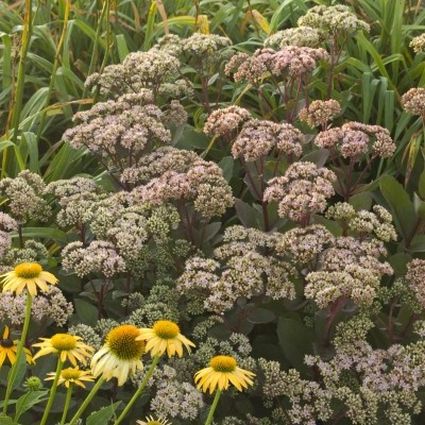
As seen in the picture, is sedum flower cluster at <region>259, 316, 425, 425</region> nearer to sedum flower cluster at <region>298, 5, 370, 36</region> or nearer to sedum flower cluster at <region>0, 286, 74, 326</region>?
sedum flower cluster at <region>0, 286, 74, 326</region>

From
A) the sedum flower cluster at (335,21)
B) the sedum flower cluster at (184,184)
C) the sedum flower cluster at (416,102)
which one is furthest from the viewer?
the sedum flower cluster at (335,21)

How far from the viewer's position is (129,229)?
2.77 metres

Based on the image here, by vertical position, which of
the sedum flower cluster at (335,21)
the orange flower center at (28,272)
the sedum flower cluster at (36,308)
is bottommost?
the sedum flower cluster at (36,308)

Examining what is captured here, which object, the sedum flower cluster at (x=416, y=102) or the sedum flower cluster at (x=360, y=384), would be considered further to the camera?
the sedum flower cluster at (x=416, y=102)

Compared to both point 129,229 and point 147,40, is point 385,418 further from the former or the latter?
point 147,40

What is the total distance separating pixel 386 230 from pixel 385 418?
0.57 meters

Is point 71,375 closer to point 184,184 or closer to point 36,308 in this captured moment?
point 36,308

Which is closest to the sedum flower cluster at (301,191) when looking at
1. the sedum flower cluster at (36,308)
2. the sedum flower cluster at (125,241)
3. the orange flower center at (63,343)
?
the sedum flower cluster at (125,241)

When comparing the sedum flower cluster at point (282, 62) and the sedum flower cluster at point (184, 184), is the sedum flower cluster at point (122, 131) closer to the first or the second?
the sedum flower cluster at point (184, 184)

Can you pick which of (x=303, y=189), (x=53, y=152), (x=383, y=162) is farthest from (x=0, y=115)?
(x=303, y=189)

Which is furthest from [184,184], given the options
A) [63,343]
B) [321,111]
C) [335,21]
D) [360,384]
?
[335,21]

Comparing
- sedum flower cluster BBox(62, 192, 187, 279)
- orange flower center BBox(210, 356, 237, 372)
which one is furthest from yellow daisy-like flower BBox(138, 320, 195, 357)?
sedum flower cluster BBox(62, 192, 187, 279)

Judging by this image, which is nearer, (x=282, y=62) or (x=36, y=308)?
(x=36, y=308)

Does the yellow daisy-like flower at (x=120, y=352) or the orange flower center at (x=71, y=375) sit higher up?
the yellow daisy-like flower at (x=120, y=352)
